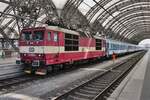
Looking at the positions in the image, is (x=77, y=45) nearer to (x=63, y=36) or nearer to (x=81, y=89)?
(x=63, y=36)

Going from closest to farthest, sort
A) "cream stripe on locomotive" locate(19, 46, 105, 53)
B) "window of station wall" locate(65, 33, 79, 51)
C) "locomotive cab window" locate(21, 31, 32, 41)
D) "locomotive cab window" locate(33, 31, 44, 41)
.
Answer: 1. "cream stripe on locomotive" locate(19, 46, 105, 53)
2. "locomotive cab window" locate(33, 31, 44, 41)
3. "locomotive cab window" locate(21, 31, 32, 41)
4. "window of station wall" locate(65, 33, 79, 51)

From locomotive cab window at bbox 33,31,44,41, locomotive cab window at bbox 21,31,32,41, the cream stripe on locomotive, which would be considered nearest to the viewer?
the cream stripe on locomotive

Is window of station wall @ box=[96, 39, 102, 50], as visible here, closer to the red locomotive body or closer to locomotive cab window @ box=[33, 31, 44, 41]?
the red locomotive body

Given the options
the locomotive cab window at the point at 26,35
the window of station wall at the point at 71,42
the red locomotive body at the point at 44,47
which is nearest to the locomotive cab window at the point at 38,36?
the red locomotive body at the point at 44,47

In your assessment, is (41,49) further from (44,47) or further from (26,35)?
(26,35)

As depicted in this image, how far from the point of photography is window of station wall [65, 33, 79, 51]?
19.4 metres

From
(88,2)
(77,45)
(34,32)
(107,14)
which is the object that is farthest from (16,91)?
(107,14)

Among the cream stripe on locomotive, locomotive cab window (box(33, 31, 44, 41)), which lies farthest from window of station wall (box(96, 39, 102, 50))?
locomotive cab window (box(33, 31, 44, 41))

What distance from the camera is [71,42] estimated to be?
20375 mm

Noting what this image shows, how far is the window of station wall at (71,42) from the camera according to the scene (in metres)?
19.4

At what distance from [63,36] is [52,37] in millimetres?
1737

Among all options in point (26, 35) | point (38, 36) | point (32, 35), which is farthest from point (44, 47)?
point (26, 35)

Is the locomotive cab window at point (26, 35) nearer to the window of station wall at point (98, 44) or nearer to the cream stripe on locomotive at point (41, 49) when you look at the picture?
the cream stripe on locomotive at point (41, 49)

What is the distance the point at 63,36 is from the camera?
18.5 meters
